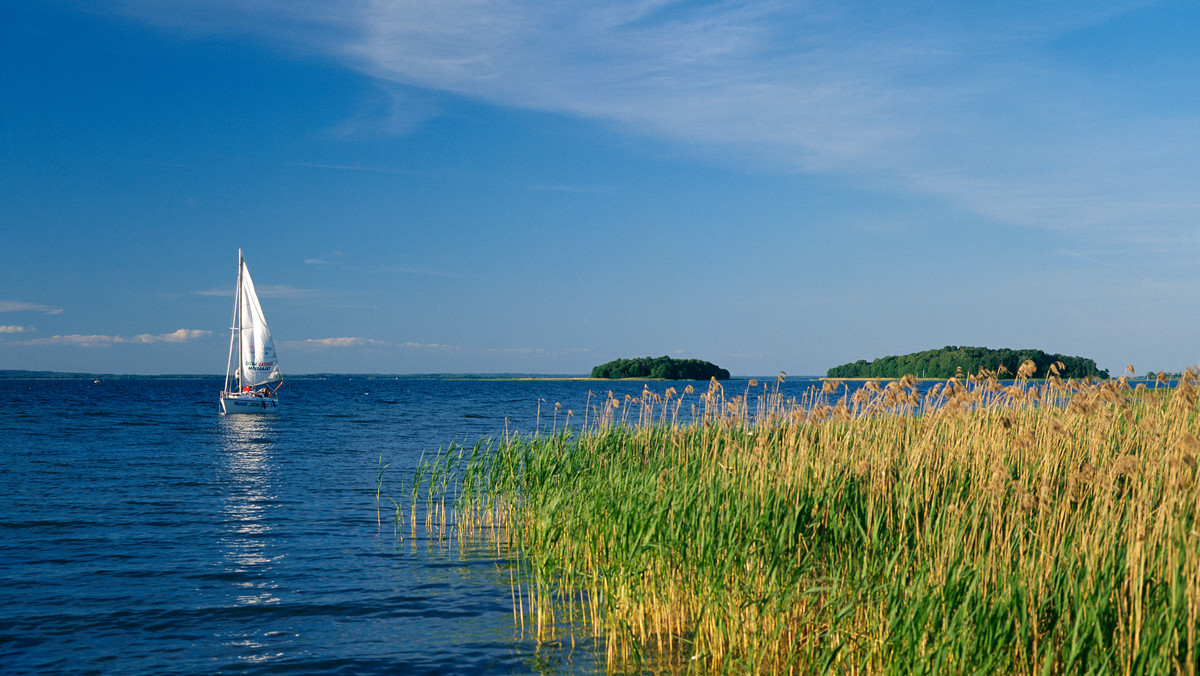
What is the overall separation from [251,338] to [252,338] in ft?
0.33

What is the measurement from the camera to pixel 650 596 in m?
8.42

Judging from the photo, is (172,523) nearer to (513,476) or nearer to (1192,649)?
(513,476)

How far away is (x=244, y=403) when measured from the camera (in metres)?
56.4

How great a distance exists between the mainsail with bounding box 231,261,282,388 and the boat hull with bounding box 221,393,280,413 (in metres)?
3.42

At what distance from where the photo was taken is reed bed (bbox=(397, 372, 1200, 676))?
5.24 meters

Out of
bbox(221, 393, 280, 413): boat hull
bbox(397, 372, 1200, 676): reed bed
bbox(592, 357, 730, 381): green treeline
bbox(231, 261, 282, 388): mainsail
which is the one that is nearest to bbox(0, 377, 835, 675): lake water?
bbox(397, 372, 1200, 676): reed bed

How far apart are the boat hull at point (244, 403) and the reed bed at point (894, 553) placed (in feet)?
164

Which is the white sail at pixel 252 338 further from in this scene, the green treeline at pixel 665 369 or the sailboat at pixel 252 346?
the green treeline at pixel 665 369

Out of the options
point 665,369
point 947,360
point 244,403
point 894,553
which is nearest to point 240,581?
point 894,553

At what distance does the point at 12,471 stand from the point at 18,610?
1932 cm

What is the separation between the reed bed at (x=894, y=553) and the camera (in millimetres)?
5242

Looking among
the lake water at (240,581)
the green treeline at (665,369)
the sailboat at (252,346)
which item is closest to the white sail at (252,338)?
the sailboat at (252,346)

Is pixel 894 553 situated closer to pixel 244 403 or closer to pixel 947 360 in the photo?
pixel 244 403

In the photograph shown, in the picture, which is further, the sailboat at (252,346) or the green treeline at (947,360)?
the green treeline at (947,360)
